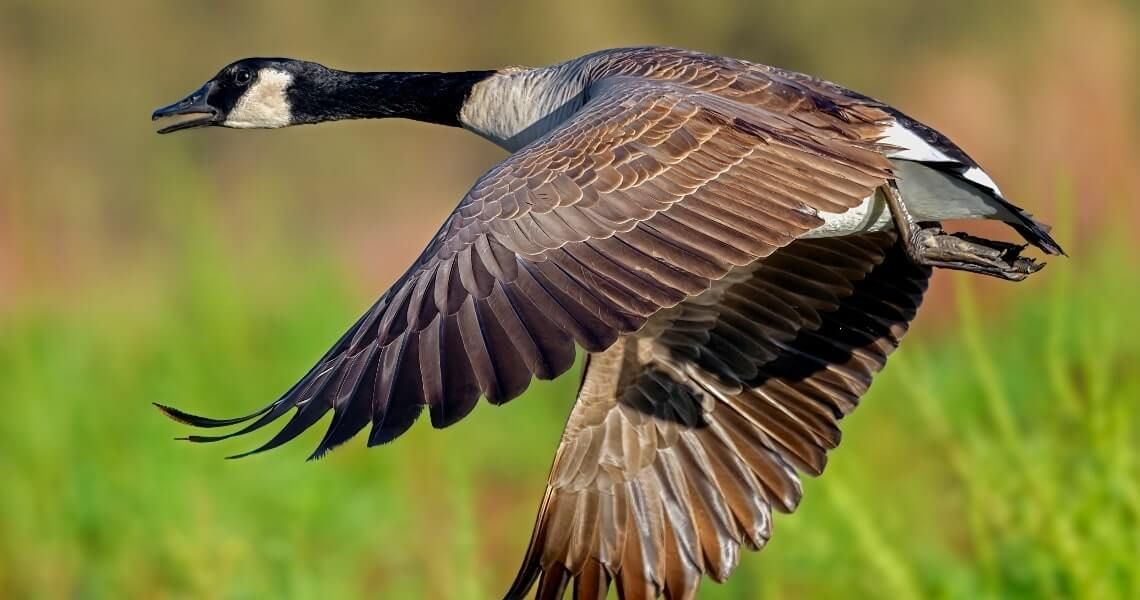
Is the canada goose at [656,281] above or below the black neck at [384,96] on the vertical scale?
below

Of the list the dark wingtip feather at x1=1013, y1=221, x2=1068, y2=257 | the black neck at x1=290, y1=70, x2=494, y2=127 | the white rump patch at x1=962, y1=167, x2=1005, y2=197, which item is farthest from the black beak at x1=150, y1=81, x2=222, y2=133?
the dark wingtip feather at x1=1013, y1=221, x2=1068, y2=257

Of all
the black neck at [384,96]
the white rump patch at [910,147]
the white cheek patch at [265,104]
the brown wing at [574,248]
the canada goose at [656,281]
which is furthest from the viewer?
the white cheek patch at [265,104]

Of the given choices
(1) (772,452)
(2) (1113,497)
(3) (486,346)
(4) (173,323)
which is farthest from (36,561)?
(2) (1113,497)

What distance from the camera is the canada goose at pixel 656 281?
12.4 ft

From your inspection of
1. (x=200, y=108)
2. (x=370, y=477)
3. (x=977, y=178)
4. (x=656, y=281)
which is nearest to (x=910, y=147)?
(x=977, y=178)

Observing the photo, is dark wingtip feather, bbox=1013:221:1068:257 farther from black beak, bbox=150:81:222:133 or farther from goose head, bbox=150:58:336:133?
black beak, bbox=150:81:222:133

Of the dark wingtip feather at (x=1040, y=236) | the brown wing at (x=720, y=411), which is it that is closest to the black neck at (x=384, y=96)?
the brown wing at (x=720, y=411)

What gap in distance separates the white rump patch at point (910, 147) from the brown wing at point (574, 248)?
0.56ft

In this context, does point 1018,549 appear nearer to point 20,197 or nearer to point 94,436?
point 94,436

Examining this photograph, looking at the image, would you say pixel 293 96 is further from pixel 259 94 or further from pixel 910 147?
pixel 910 147

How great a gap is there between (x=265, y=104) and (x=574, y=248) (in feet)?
9.02

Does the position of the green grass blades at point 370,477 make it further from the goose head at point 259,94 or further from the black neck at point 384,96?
the black neck at point 384,96

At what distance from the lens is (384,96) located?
6.23 m

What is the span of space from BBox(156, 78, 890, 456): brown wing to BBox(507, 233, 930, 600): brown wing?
3.12 ft
